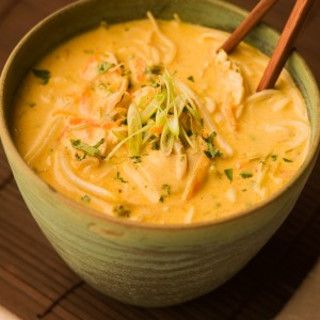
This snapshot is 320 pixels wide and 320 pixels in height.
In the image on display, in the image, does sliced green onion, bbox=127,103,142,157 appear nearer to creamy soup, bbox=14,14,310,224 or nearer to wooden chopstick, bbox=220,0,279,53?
creamy soup, bbox=14,14,310,224

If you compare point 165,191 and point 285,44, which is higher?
point 285,44

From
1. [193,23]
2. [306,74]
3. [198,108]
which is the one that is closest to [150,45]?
[193,23]

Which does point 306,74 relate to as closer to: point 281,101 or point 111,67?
point 281,101

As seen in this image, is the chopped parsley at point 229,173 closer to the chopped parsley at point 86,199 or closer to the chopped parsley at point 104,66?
the chopped parsley at point 86,199

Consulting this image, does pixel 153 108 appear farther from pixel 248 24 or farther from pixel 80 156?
pixel 248 24

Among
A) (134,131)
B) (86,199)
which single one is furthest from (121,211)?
(134,131)

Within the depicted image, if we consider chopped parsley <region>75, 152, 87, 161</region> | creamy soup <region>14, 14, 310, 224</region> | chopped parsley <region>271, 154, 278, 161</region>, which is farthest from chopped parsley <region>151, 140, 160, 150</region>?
chopped parsley <region>271, 154, 278, 161</region>

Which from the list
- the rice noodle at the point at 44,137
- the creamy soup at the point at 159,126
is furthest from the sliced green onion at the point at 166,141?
the rice noodle at the point at 44,137
